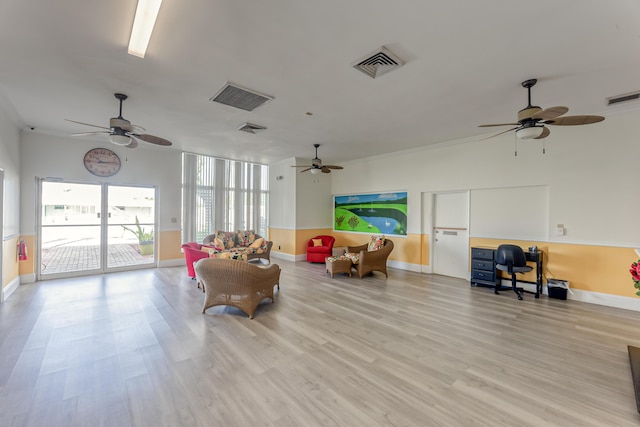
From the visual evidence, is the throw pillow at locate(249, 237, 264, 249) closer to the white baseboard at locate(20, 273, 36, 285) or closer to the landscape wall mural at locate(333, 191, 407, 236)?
the landscape wall mural at locate(333, 191, 407, 236)

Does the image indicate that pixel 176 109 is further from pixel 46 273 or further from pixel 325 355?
pixel 46 273

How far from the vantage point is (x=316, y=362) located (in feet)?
8.57

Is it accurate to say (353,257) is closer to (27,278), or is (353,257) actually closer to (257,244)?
(257,244)

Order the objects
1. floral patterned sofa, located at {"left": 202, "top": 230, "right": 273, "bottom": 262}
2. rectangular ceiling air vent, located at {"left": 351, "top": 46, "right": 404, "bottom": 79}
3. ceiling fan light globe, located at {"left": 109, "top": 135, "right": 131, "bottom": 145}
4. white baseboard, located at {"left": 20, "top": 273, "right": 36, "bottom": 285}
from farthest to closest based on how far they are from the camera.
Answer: floral patterned sofa, located at {"left": 202, "top": 230, "right": 273, "bottom": 262} → white baseboard, located at {"left": 20, "top": 273, "right": 36, "bottom": 285} → ceiling fan light globe, located at {"left": 109, "top": 135, "right": 131, "bottom": 145} → rectangular ceiling air vent, located at {"left": 351, "top": 46, "right": 404, "bottom": 79}

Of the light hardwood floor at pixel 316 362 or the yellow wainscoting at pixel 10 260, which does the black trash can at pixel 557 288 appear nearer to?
the light hardwood floor at pixel 316 362

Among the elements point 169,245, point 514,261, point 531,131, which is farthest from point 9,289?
point 514,261

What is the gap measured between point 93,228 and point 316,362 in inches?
254

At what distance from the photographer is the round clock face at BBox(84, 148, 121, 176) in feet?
19.7

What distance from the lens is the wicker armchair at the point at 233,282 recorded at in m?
3.60

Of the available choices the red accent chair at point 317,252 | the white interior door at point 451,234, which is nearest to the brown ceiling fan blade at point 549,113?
the white interior door at point 451,234

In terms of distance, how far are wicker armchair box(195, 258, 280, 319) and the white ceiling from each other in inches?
95.1

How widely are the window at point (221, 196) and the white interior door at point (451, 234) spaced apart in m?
5.50

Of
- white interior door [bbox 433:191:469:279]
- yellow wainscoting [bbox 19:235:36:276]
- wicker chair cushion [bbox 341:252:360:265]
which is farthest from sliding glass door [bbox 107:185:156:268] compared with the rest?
white interior door [bbox 433:191:469:279]

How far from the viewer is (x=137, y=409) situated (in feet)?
6.45
